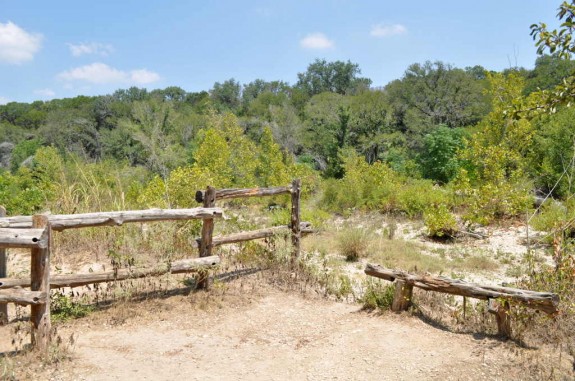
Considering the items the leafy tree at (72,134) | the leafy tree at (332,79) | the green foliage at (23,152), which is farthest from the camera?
the leafy tree at (332,79)

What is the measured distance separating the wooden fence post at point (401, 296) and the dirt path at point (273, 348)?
0.52 feet

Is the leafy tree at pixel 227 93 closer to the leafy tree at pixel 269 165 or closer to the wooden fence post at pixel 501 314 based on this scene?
the leafy tree at pixel 269 165

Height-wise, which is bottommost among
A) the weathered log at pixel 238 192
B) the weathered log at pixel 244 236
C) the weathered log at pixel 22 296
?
the weathered log at pixel 22 296

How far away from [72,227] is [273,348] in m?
2.59

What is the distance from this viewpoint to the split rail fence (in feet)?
14.0

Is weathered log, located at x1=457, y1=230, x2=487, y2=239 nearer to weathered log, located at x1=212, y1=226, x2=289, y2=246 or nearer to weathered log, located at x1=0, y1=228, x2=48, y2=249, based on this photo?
weathered log, located at x1=212, y1=226, x2=289, y2=246

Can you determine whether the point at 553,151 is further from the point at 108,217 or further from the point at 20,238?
the point at 20,238

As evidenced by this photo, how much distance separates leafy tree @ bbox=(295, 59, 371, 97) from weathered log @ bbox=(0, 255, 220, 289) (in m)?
51.9

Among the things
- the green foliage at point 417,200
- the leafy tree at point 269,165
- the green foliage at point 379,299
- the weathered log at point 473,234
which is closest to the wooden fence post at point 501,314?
the green foliage at point 379,299

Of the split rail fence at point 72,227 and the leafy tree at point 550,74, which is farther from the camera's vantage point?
the leafy tree at point 550,74

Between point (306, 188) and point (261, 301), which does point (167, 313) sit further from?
point (306, 188)

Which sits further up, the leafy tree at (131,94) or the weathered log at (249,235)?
the leafy tree at (131,94)

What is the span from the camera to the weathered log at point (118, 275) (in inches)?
205

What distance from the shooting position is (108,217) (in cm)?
534
